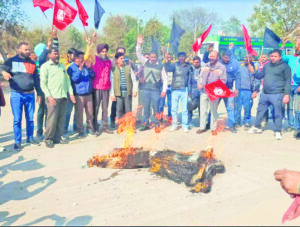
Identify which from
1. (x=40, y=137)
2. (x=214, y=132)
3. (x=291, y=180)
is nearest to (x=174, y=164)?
(x=291, y=180)

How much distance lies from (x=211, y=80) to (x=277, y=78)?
5.16 feet

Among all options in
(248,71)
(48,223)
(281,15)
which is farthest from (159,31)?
(48,223)

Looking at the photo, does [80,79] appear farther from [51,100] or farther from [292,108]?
[292,108]

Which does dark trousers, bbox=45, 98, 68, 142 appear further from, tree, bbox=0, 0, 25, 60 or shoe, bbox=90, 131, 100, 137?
tree, bbox=0, 0, 25, 60

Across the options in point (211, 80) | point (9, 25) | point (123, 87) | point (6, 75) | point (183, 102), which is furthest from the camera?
point (9, 25)

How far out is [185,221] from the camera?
3.54 metres

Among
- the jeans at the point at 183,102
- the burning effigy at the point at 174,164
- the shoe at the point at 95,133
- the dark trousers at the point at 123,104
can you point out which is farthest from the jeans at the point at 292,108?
the shoe at the point at 95,133

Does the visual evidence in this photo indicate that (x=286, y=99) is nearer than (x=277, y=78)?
Yes

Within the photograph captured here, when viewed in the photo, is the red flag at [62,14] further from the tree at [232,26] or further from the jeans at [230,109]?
the tree at [232,26]

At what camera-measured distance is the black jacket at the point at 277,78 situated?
7.62 m

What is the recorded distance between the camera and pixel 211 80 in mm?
8109

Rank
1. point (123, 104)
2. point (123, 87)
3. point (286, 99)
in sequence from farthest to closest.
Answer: point (123, 104) → point (123, 87) → point (286, 99)

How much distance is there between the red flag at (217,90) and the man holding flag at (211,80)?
0.03 m

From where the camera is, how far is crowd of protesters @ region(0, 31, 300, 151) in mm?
6914
